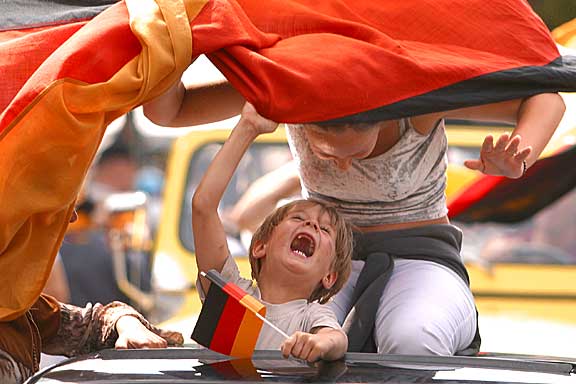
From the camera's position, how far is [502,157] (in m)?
3.02

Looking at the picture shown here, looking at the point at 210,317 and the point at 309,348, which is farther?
the point at 210,317

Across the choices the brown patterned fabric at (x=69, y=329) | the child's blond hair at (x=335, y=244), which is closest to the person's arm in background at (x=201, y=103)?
the child's blond hair at (x=335, y=244)

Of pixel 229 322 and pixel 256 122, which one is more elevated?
pixel 256 122

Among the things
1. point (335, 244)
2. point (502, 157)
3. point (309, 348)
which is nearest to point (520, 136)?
point (502, 157)

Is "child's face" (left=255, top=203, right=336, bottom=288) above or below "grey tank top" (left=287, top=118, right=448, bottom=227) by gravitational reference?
below

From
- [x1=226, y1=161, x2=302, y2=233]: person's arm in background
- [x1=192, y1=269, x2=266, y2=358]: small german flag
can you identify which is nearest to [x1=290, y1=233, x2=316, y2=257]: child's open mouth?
[x1=192, y1=269, x2=266, y2=358]: small german flag

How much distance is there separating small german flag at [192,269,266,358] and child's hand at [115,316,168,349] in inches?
8.1

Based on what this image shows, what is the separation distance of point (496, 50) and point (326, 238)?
1.92 ft

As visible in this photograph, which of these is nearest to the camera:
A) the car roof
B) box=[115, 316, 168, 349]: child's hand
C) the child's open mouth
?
the car roof

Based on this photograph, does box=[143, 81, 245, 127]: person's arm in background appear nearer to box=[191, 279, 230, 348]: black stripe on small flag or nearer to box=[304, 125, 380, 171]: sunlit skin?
box=[304, 125, 380, 171]: sunlit skin

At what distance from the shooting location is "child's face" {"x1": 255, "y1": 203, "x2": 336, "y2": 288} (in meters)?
3.15

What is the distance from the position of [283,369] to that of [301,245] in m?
0.76

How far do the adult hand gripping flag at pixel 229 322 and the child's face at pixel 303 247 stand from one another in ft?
1.52

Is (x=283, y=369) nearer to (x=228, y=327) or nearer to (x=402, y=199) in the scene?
(x=228, y=327)
